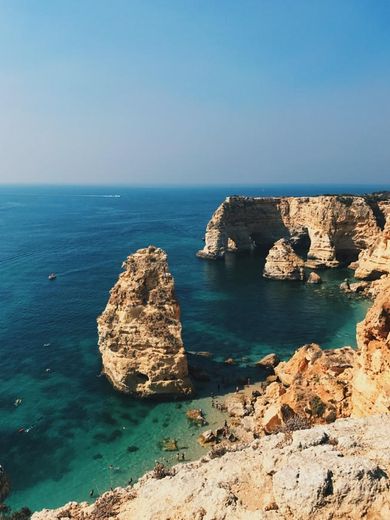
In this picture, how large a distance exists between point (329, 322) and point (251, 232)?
46726mm

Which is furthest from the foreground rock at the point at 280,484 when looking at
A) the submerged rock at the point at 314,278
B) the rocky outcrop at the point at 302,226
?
the rocky outcrop at the point at 302,226

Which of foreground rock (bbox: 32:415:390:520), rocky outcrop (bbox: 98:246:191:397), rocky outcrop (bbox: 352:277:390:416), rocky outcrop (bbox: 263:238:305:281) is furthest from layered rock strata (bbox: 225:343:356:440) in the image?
rocky outcrop (bbox: 263:238:305:281)

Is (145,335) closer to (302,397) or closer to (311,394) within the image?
(302,397)

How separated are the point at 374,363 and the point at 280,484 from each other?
36.1ft

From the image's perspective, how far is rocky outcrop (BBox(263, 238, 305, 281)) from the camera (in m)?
70.1

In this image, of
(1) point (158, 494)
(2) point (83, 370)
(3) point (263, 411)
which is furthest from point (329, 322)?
(1) point (158, 494)

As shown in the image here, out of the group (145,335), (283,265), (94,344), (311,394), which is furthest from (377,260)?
(94,344)

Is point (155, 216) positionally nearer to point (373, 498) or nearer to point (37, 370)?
point (37, 370)

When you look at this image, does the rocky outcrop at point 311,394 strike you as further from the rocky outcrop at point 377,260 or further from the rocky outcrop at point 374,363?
the rocky outcrop at point 377,260

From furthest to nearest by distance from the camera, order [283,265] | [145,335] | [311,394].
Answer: [283,265], [145,335], [311,394]

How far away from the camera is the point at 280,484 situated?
10.6 meters

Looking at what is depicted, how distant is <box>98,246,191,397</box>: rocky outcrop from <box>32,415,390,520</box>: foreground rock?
18279 millimetres

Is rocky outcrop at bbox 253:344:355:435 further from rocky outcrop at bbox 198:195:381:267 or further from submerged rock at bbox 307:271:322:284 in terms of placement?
rocky outcrop at bbox 198:195:381:267

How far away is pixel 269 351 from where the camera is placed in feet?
141
